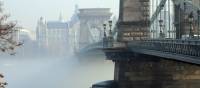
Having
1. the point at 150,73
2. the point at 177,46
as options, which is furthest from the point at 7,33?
the point at 150,73

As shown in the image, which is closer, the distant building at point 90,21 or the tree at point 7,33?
the tree at point 7,33

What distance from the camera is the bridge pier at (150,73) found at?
32.9 meters

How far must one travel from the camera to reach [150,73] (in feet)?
111

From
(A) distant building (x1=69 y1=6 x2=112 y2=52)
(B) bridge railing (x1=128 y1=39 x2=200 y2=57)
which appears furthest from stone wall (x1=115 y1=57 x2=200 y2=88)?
(A) distant building (x1=69 y1=6 x2=112 y2=52)

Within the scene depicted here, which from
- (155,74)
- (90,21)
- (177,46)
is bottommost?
(155,74)

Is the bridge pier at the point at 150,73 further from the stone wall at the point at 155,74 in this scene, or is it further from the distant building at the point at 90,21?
the distant building at the point at 90,21

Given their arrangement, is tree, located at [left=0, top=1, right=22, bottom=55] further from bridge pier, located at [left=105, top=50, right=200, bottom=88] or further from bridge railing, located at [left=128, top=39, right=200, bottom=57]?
bridge pier, located at [left=105, top=50, right=200, bottom=88]

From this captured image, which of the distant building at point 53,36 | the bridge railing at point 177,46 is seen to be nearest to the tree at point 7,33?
the bridge railing at point 177,46

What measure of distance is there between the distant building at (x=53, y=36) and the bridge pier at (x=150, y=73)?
399 ft

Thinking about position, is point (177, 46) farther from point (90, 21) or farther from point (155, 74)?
point (90, 21)

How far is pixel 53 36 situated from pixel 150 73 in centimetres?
14324

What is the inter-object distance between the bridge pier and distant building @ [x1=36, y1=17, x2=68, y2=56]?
4783 inches

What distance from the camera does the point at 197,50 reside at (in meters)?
15.9

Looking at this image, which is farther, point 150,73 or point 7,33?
point 150,73
